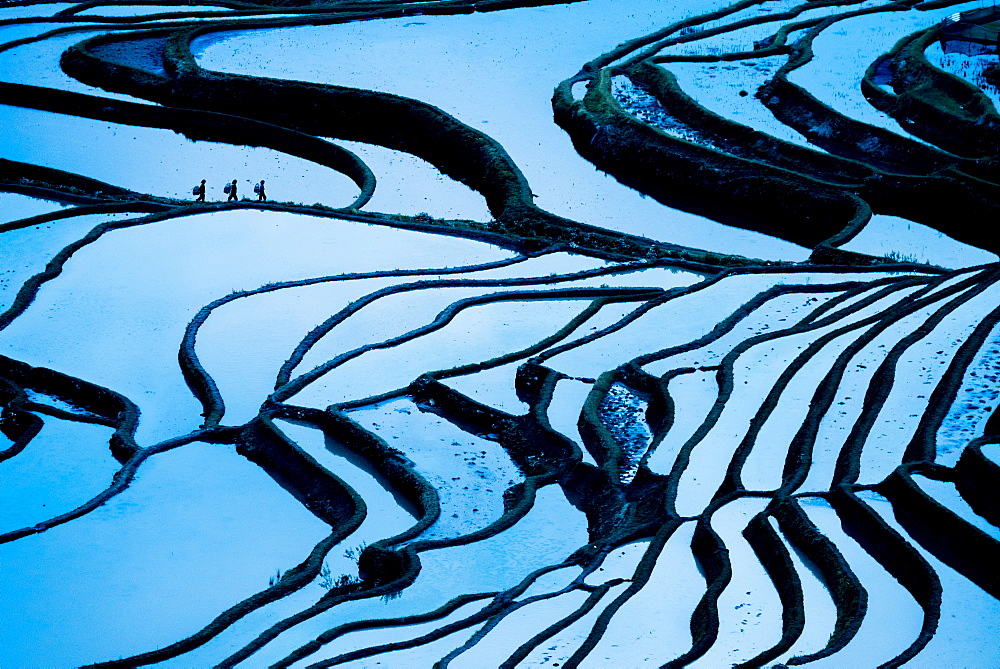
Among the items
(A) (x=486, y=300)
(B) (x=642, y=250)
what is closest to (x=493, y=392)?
(A) (x=486, y=300)

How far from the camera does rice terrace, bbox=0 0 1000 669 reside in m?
11.3

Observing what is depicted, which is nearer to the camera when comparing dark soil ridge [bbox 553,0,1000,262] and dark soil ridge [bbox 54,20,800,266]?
dark soil ridge [bbox 553,0,1000,262]

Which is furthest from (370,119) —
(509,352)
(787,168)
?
(509,352)

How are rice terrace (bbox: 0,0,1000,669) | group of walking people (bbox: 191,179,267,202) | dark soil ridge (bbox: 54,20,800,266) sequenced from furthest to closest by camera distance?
1. group of walking people (bbox: 191,179,267,202)
2. dark soil ridge (bbox: 54,20,800,266)
3. rice terrace (bbox: 0,0,1000,669)

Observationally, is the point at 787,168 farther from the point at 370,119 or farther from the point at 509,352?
the point at 370,119

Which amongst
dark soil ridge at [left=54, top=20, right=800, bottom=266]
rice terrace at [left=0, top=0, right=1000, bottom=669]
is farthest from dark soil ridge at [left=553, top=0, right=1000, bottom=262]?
A: dark soil ridge at [left=54, top=20, right=800, bottom=266]

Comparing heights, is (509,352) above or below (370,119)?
→ below

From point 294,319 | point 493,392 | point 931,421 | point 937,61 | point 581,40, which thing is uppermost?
Result: point 581,40

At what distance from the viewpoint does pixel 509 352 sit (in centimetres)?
1766

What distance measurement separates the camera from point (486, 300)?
19453mm

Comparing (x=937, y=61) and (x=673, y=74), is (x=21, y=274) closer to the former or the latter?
(x=673, y=74)

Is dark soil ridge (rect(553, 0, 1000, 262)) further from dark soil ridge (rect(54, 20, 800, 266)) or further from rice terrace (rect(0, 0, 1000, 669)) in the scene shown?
dark soil ridge (rect(54, 20, 800, 266))

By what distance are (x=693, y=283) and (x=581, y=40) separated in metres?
16.0

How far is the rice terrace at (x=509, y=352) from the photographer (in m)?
11.3
